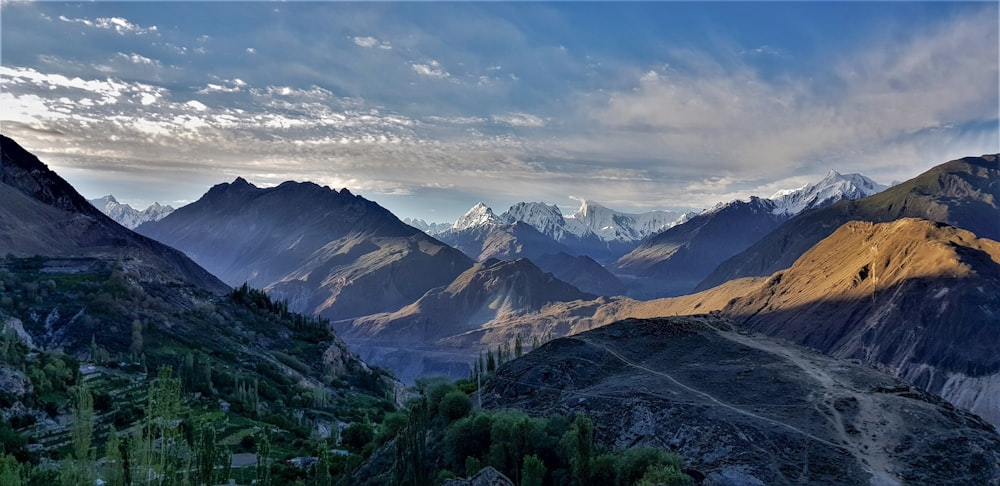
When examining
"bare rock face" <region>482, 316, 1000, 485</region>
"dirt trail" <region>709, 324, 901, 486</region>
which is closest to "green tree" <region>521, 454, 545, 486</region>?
"bare rock face" <region>482, 316, 1000, 485</region>

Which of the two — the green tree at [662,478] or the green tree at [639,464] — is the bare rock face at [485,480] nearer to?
the green tree at [639,464]

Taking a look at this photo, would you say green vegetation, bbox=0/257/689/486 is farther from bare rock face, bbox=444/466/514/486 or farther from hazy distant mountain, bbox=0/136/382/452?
bare rock face, bbox=444/466/514/486

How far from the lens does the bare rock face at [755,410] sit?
46688mm

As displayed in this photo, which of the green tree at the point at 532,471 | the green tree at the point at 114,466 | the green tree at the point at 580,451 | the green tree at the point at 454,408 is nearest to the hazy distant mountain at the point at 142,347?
the green tree at the point at 114,466

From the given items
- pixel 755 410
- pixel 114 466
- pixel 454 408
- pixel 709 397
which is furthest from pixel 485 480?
pixel 755 410

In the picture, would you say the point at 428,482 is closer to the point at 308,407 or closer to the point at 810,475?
the point at 810,475

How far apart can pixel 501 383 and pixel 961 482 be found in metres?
38.7

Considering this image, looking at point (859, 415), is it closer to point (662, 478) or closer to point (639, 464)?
point (639, 464)

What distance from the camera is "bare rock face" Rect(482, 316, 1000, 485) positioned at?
4669 cm

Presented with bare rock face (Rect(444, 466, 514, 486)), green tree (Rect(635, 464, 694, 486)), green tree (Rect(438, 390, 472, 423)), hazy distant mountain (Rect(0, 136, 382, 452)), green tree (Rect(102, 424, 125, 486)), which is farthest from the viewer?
hazy distant mountain (Rect(0, 136, 382, 452))

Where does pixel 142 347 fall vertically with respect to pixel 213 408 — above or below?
above

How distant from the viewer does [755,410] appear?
5559 centimetres

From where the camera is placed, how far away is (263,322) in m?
152

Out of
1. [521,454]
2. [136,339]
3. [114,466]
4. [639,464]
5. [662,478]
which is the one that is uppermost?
[662,478]
